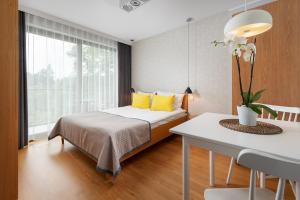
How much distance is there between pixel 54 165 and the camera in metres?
1.94

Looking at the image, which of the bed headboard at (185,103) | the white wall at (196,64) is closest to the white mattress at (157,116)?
the bed headboard at (185,103)

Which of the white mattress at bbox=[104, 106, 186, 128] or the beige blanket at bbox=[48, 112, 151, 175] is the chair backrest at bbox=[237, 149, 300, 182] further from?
the white mattress at bbox=[104, 106, 186, 128]

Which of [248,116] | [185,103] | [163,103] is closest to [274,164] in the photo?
[248,116]

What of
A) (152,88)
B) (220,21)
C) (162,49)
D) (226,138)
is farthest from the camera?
(152,88)

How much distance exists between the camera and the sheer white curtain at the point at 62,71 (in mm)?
→ 2598

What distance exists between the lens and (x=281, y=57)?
190 cm

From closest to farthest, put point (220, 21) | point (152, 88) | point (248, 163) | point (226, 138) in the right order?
1. point (248, 163)
2. point (226, 138)
3. point (220, 21)
4. point (152, 88)

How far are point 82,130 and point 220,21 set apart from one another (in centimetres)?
303

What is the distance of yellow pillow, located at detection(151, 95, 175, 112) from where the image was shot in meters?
2.96

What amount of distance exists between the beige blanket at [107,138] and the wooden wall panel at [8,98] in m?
0.74

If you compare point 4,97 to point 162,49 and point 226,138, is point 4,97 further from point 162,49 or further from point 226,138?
point 162,49

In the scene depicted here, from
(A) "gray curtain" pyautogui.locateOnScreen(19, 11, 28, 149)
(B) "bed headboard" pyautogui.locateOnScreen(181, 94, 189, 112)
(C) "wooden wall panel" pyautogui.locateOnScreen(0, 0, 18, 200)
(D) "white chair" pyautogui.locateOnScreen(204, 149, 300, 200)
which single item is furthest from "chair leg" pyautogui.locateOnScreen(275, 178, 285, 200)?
(A) "gray curtain" pyautogui.locateOnScreen(19, 11, 28, 149)

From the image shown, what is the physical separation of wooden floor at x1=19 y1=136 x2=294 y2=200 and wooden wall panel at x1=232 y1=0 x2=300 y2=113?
112cm

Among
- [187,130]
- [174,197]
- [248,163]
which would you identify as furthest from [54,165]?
[248,163]
